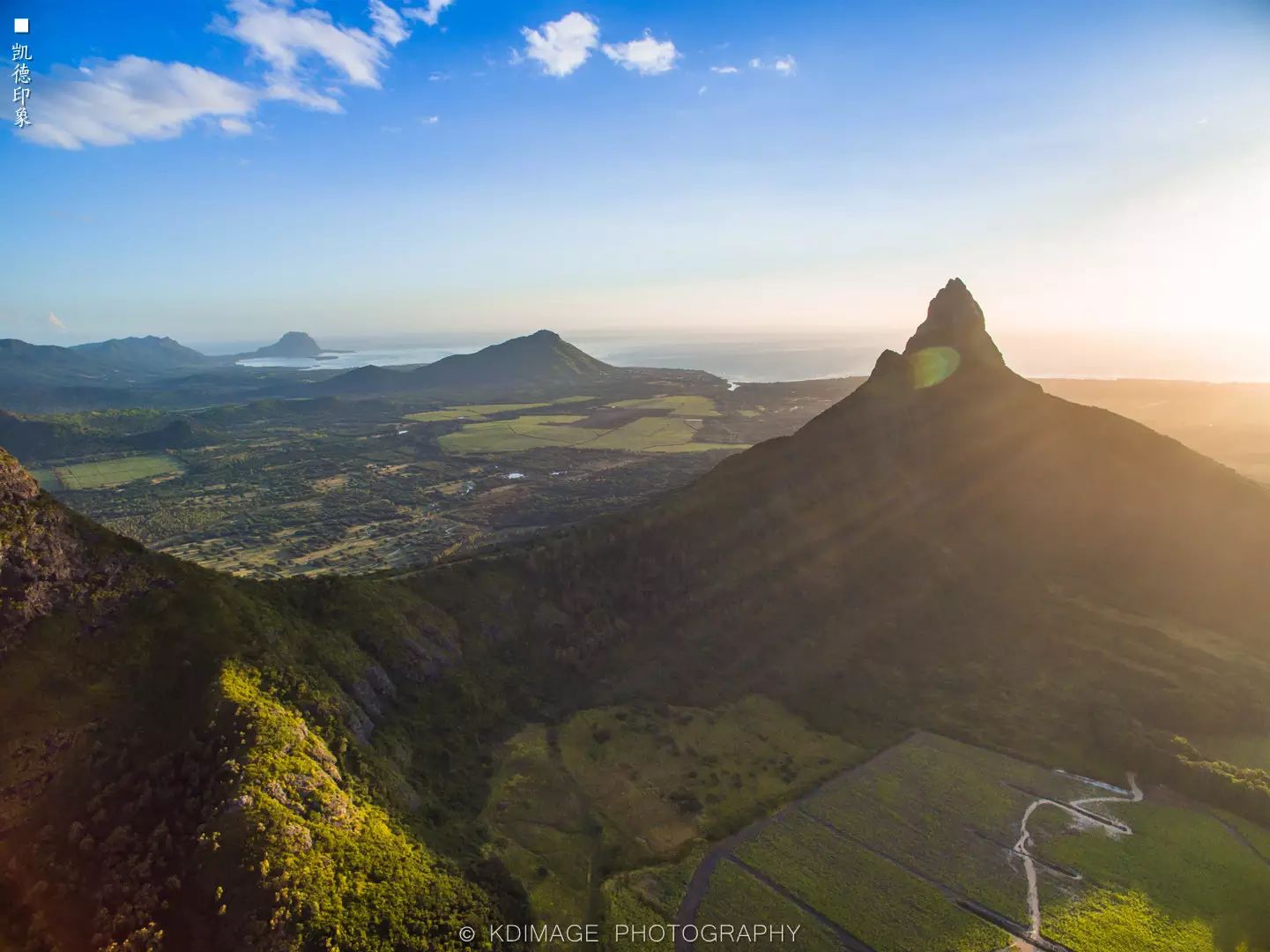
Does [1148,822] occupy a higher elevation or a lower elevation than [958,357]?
lower

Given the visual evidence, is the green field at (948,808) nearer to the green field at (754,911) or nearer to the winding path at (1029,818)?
the winding path at (1029,818)

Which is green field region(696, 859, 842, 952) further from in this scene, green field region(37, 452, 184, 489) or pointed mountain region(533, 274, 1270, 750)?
green field region(37, 452, 184, 489)

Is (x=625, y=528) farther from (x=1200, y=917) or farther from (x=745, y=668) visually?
(x=1200, y=917)

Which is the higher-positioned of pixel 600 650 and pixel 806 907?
pixel 600 650

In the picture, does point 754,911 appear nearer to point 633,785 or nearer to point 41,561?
point 633,785

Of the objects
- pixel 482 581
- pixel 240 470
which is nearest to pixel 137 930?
pixel 482 581

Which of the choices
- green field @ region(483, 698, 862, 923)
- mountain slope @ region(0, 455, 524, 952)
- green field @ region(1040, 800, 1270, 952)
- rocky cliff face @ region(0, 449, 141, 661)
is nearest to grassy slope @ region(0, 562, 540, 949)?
mountain slope @ region(0, 455, 524, 952)

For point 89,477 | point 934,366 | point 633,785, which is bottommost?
point 633,785

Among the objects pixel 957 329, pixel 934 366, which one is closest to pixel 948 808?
pixel 934 366
